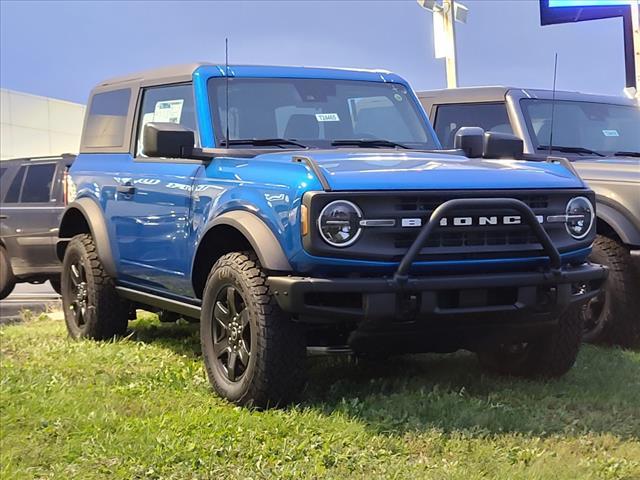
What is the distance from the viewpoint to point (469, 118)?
722 centimetres

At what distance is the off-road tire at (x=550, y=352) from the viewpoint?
195 inches

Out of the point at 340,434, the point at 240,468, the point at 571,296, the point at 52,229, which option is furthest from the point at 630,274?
the point at 52,229

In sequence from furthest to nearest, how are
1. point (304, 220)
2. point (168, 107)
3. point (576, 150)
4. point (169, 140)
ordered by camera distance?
point (576, 150) < point (168, 107) < point (169, 140) < point (304, 220)

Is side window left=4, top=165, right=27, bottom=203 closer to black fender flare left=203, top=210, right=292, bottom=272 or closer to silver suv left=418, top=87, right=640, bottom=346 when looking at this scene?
silver suv left=418, top=87, right=640, bottom=346

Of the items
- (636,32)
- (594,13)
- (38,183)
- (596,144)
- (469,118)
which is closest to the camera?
(596,144)

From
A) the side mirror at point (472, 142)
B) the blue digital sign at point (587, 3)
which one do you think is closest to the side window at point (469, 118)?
the side mirror at point (472, 142)

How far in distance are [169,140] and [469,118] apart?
305 centimetres

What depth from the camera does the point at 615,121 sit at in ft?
23.6

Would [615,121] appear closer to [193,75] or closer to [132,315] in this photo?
[193,75]

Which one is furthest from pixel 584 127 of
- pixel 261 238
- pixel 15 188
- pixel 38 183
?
pixel 15 188

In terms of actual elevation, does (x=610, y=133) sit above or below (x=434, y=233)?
above

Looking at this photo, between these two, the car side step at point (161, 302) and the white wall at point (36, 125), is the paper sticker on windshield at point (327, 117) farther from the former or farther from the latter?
the white wall at point (36, 125)

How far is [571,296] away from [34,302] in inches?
336

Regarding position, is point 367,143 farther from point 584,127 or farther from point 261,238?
point 584,127
